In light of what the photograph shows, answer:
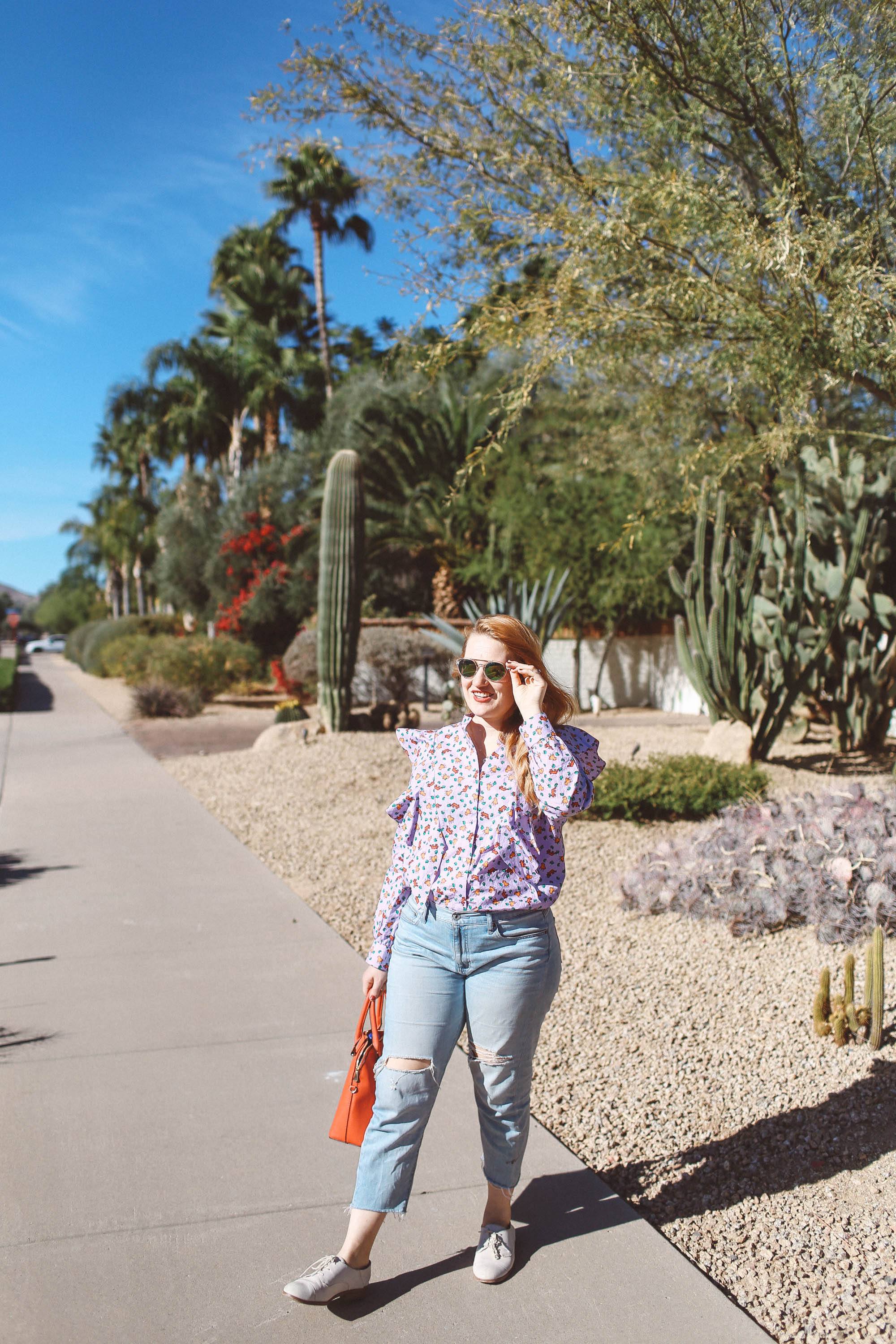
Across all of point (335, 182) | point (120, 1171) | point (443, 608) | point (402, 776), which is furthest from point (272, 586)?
point (120, 1171)

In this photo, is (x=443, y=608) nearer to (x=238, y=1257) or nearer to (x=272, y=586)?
(x=272, y=586)

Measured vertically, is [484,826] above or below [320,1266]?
above

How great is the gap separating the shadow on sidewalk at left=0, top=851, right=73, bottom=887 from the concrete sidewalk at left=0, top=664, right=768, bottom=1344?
2.93 feet

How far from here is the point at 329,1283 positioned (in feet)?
8.45

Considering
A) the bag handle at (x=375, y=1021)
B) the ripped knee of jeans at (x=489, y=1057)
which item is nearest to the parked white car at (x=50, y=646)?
the bag handle at (x=375, y=1021)

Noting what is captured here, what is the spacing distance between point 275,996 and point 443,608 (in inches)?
740

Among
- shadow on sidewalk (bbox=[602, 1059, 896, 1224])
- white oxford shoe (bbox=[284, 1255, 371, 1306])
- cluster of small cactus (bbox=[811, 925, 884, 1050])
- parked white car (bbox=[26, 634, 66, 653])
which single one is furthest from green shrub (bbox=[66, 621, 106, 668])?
white oxford shoe (bbox=[284, 1255, 371, 1306])

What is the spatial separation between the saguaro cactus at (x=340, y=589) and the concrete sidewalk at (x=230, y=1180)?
627 cm

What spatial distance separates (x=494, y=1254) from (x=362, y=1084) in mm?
518

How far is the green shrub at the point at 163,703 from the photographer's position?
17141mm

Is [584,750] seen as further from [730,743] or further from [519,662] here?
[730,743]

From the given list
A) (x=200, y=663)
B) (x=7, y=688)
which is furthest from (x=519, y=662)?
(x=7, y=688)

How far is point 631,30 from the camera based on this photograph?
5.80 m

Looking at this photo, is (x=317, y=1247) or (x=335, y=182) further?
(x=335, y=182)
